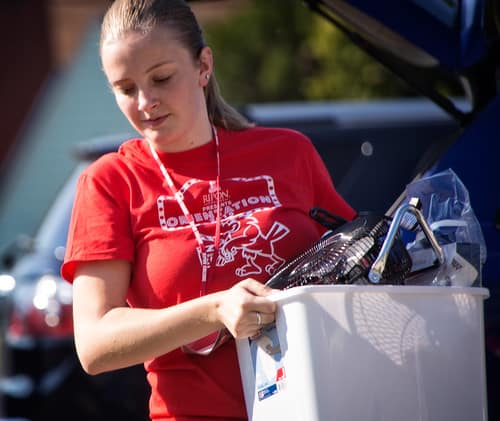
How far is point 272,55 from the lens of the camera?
1105 cm

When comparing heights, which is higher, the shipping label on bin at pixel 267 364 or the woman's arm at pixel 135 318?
the woman's arm at pixel 135 318

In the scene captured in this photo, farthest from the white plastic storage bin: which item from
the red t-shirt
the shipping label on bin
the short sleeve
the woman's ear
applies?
the woman's ear

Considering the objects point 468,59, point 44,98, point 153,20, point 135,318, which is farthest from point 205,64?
point 44,98

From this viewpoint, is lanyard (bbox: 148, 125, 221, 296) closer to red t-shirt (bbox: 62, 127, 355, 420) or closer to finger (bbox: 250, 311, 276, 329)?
red t-shirt (bbox: 62, 127, 355, 420)

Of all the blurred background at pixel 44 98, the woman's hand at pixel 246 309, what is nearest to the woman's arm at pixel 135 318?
the woman's hand at pixel 246 309

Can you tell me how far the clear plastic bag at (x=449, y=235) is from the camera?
1.97 meters

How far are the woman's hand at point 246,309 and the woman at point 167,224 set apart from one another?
4.7 inches

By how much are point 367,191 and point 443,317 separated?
8.21 feet

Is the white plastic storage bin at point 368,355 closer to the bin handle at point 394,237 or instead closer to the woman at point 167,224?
the bin handle at point 394,237

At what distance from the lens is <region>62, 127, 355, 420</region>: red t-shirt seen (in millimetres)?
2041

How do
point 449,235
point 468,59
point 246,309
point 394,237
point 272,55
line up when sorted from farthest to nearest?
point 272,55
point 468,59
point 449,235
point 394,237
point 246,309

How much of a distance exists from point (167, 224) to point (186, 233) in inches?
1.7

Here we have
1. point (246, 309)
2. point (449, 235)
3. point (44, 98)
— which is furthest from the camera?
point (44, 98)

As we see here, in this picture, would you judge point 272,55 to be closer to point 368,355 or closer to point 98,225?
point 98,225
